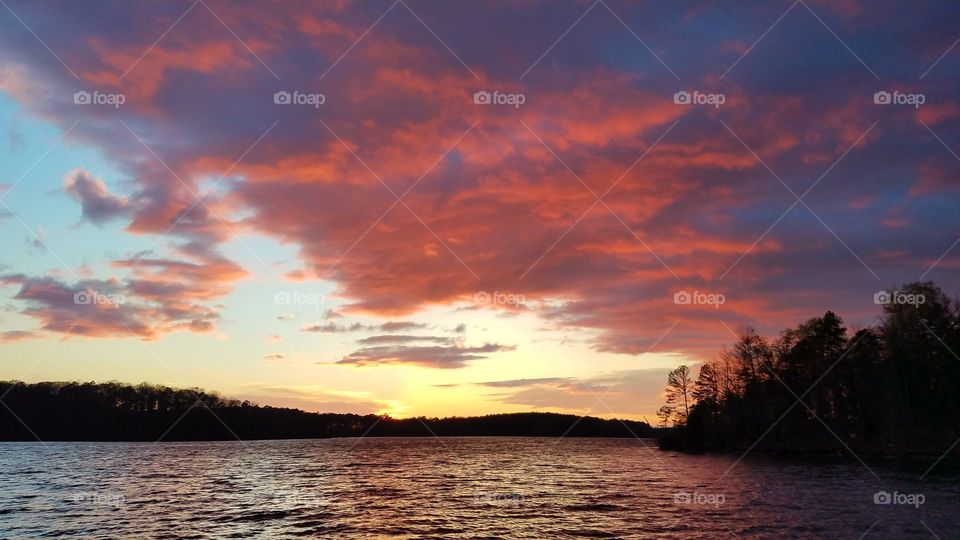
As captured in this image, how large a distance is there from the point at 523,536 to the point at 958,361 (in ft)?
269

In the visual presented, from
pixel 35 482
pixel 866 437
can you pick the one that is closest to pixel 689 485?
pixel 866 437

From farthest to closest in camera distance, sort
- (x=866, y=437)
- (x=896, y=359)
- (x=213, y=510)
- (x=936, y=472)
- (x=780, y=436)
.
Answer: (x=780, y=436)
(x=866, y=437)
(x=896, y=359)
(x=936, y=472)
(x=213, y=510)

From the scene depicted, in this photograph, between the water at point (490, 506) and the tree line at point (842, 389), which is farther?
the tree line at point (842, 389)

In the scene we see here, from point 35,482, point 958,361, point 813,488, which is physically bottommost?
point 35,482

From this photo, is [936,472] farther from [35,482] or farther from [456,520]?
[35,482]

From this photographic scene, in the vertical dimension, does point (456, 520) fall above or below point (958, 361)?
below

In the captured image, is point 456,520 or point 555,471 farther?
point 555,471

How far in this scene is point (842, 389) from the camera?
9881 cm

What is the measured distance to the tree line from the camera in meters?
83.6

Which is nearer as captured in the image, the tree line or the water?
the water

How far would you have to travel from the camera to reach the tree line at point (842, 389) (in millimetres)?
83562

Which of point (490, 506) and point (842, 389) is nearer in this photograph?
point (490, 506)

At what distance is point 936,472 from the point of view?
6041 centimetres

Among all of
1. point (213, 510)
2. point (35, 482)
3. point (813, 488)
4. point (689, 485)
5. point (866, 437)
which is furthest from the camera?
point (866, 437)
